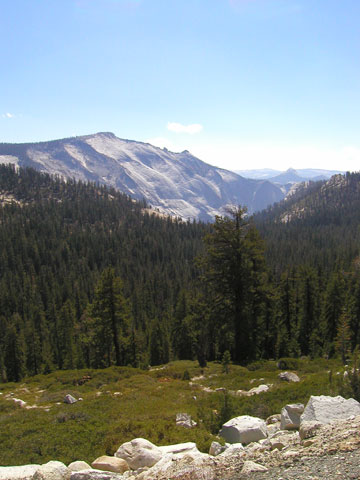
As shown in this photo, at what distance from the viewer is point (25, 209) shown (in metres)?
179

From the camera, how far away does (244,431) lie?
7.73 metres

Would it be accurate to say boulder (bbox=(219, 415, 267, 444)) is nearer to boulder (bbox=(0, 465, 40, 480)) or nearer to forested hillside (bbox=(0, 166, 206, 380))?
boulder (bbox=(0, 465, 40, 480))

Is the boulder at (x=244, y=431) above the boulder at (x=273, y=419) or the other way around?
above

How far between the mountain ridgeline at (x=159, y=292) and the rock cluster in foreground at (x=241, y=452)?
13.6 m

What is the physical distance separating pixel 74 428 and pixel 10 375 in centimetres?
4965

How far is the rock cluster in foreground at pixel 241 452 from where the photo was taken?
219 inches

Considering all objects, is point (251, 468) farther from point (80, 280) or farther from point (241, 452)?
point (80, 280)

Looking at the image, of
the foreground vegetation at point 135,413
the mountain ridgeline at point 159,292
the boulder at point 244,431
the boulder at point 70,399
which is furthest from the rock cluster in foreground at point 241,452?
the mountain ridgeline at point 159,292

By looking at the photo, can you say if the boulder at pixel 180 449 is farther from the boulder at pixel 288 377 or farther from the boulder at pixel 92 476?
the boulder at pixel 288 377

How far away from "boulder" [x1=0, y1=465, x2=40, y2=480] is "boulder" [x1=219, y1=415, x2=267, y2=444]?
4.68 meters

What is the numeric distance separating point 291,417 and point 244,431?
1.35 meters

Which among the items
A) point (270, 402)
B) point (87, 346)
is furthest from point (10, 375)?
point (270, 402)

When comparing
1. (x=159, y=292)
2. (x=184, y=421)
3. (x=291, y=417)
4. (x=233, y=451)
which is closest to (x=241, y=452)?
(x=233, y=451)

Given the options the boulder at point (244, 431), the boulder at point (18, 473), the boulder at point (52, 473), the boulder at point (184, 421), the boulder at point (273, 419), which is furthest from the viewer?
the boulder at point (184, 421)
